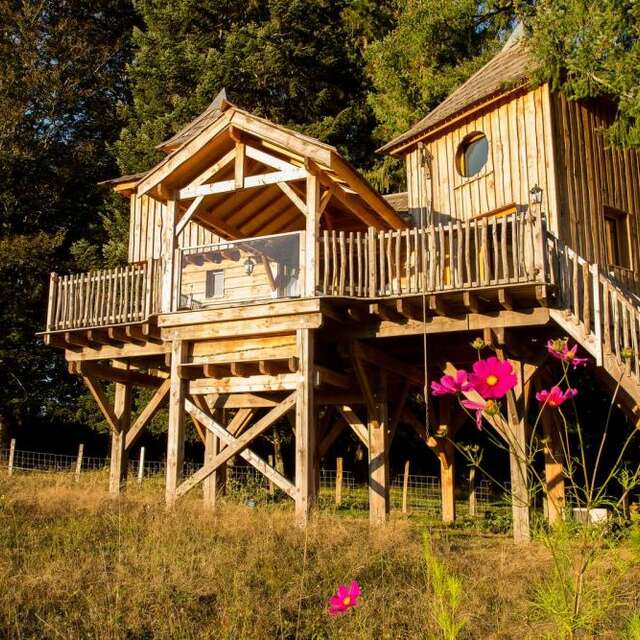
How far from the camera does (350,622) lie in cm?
742

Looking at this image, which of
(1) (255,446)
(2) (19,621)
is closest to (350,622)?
(2) (19,621)

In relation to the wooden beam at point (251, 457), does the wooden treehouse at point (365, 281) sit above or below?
above

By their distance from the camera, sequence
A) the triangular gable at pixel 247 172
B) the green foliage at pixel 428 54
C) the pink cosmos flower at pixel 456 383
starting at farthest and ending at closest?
the green foliage at pixel 428 54 < the triangular gable at pixel 247 172 < the pink cosmos flower at pixel 456 383

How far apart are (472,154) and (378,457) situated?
23.6 ft

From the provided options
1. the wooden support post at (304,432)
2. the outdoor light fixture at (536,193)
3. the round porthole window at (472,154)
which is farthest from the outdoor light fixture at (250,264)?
the round porthole window at (472,154)

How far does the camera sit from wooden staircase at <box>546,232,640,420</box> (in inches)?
420

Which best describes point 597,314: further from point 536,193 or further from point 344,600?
point 344,600

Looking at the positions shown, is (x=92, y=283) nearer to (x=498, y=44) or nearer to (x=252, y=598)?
(x=252, y=598)

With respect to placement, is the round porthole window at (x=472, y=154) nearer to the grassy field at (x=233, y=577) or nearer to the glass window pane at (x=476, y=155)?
the glass window pane at (x=476, y=155)

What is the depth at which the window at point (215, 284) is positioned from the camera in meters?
14.0

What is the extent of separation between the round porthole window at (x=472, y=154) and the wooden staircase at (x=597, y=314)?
523cm

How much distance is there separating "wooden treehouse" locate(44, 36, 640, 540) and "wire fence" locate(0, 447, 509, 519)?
271cm

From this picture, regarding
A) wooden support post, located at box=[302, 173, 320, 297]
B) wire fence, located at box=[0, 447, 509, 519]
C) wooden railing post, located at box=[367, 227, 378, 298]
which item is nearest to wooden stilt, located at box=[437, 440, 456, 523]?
wire fence, located at box=[0, 447, 509, 519]

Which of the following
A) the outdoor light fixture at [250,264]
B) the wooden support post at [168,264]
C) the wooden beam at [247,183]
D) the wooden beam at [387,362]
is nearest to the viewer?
the wooden beam at [247,183]
